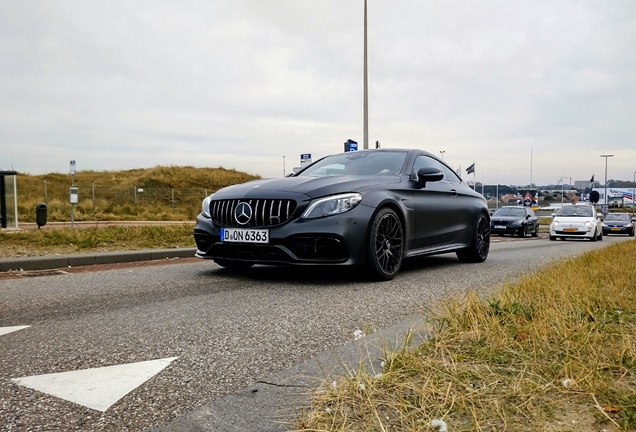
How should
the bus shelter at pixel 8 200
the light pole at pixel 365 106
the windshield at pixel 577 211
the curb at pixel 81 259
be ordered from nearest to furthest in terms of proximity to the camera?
the curb at pixel 81 259
the bus shelter at pixel 8 200
the light pole at pixel 365 106
the windshield at pixel 577 211

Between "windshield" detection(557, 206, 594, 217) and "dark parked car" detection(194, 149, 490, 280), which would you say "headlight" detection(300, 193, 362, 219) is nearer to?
"dark parked car" detection(194, 149, 490, 280)

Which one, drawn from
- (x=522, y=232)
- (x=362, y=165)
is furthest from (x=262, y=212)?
(x=522, y=232)

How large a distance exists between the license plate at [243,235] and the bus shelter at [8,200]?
46.5ft

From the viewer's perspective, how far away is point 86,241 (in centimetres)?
1028

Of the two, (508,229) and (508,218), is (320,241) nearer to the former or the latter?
(508,229)

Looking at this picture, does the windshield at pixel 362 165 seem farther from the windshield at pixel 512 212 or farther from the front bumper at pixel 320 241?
the windshield at pixel 512 212

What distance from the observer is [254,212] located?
225 inches

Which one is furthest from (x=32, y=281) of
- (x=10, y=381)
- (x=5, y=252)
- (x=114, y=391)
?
(x=114, y=391)

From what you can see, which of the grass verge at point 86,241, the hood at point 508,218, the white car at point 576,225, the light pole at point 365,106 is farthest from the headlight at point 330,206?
the hood at point 508,218

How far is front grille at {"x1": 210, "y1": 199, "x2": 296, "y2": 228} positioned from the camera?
220 inches

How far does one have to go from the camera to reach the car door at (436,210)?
674 cm

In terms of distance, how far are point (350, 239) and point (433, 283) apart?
112 centimetres

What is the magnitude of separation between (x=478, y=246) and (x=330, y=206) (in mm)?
3610

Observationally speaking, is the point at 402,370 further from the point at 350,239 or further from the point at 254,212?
the point at 254,212
